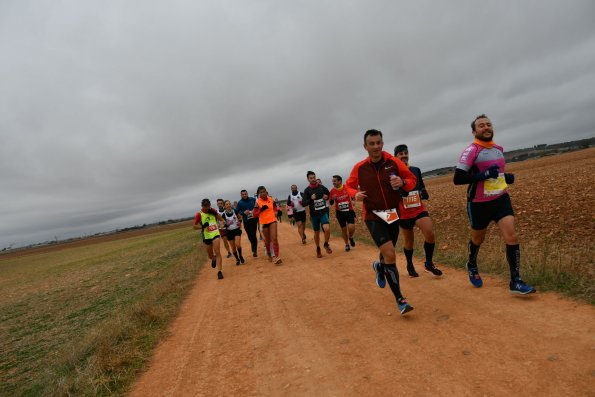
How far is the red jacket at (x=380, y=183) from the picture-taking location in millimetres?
4828

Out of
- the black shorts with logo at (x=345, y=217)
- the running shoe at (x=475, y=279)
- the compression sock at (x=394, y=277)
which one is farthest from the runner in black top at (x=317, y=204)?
the compression sock at (x=394, y=277)

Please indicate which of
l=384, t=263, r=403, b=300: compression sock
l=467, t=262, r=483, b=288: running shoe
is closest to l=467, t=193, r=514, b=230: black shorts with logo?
l=467, t=262, r=483, b=288: running shoe

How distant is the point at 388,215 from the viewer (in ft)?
15.5

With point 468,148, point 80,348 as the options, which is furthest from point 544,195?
point 80,348

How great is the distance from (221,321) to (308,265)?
149 inches

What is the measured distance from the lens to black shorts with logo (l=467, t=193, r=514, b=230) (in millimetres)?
4777

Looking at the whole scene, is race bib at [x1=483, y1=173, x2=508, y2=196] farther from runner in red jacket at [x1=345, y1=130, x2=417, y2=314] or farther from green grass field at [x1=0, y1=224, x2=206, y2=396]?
green grass field at [x1=0, y1=224, x2=206, y2=396]

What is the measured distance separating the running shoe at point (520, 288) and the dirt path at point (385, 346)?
0.10m

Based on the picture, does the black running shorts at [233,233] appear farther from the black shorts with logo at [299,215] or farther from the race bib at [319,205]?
the race bib at [319,205]

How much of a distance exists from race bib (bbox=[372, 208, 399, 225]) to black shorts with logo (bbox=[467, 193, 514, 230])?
110 centimetres

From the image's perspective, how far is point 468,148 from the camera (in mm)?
4922

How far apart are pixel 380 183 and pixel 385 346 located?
211 centimetres

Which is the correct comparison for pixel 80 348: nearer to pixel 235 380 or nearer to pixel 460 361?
pixel 235 380

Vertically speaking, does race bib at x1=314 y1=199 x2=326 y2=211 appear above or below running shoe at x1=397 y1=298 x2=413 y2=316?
above
